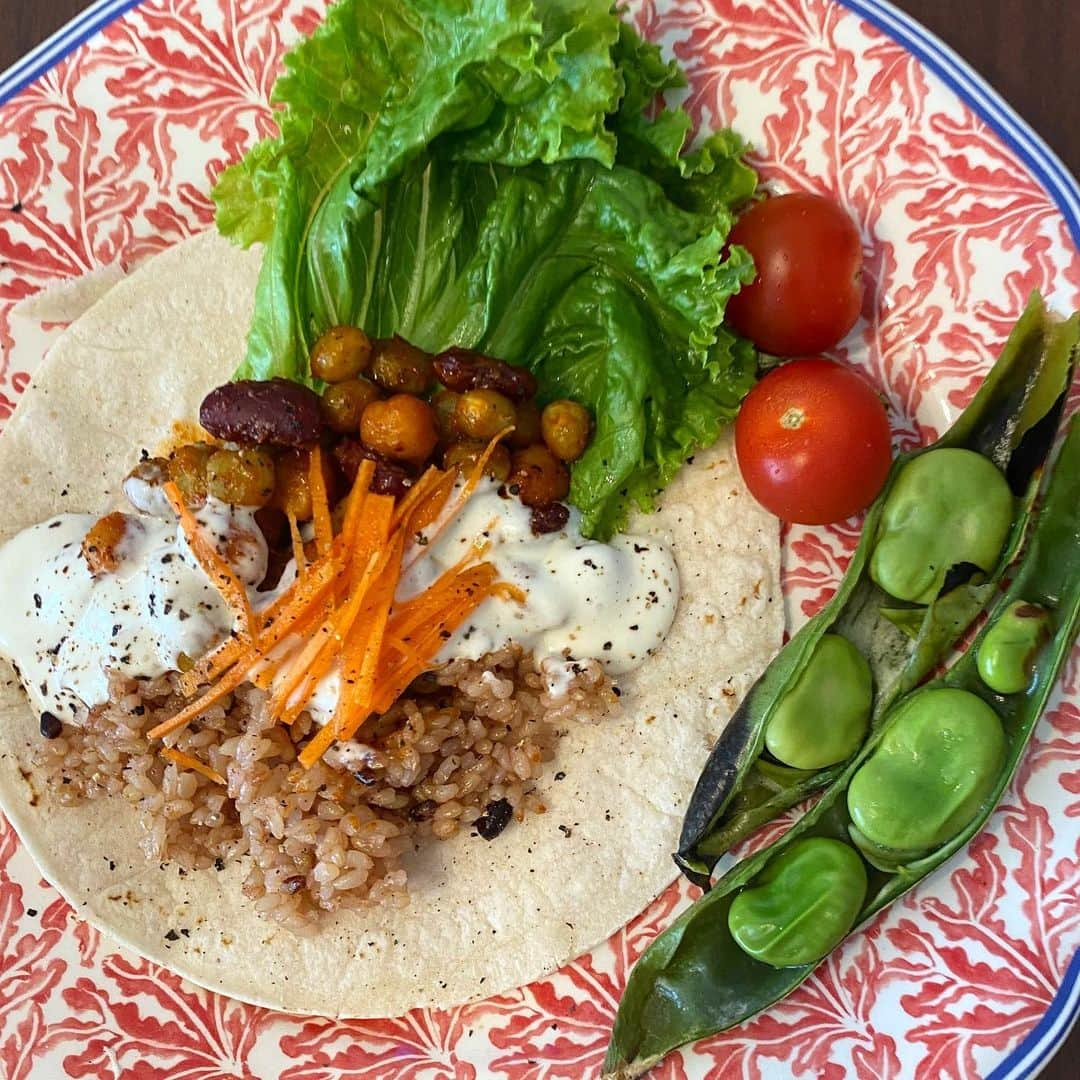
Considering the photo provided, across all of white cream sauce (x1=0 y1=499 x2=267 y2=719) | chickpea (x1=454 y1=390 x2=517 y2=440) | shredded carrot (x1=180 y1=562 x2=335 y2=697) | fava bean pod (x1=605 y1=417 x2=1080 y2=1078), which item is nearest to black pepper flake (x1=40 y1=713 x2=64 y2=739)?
white cream sauce (x1=0 y1=499 x2=267 y2=719)

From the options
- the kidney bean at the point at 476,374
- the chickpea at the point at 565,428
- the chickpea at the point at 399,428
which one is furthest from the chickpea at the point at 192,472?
the chickpea at the point at 565,428

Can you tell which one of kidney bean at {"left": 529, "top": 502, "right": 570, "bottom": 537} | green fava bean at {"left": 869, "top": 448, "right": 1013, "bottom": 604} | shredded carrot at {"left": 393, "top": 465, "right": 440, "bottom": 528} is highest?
shredded carrot at {"left": 393, "top": 465, "right": 440, "bottom": 528}

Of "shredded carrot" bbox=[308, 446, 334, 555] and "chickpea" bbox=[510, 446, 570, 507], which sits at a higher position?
"shredded carrot" bbox=[308, 446, 334, 555]

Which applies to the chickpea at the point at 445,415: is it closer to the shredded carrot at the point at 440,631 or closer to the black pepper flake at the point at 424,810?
the shredded carrot at the point at 440,631

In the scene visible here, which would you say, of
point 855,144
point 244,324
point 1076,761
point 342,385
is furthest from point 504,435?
point 1076,761

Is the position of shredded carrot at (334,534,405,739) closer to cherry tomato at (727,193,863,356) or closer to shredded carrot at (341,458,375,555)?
shredded carrot at (341,458,375,555)
